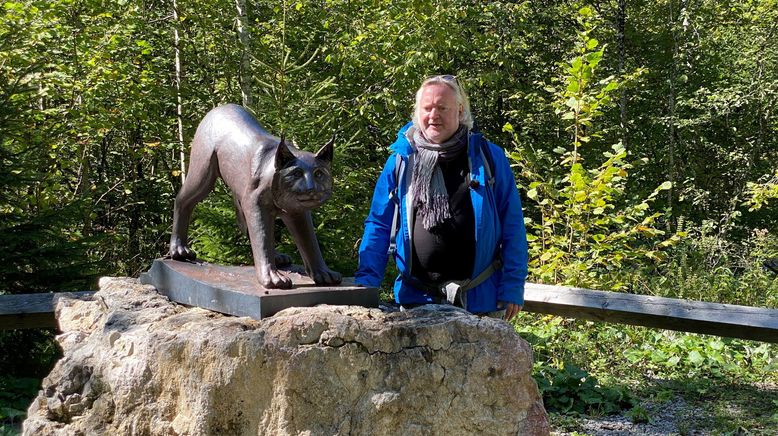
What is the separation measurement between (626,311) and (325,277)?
3047 mm

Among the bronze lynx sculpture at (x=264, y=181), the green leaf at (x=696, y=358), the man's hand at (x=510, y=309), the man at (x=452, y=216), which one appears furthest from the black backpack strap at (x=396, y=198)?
the green leaf at (x=696, y=358)

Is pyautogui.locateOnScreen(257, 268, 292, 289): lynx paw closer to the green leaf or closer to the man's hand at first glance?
the man's hand

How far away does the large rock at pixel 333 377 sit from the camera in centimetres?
239

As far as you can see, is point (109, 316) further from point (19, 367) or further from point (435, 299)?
point (19, 367)

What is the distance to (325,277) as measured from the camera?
2848 millimetres

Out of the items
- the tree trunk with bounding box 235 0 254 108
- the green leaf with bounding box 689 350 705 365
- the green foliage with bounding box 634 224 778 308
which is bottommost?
the green leaf with bounding box 689 350 705 365

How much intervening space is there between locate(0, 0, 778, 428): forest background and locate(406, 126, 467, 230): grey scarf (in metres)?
2.38

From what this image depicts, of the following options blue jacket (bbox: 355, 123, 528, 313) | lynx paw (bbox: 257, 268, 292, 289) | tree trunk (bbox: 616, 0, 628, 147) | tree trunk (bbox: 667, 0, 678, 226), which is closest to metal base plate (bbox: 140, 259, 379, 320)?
lynx paw (bbox: 257, 268, 292, 289)

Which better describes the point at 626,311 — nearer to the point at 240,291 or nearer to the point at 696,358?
the point at 696,358

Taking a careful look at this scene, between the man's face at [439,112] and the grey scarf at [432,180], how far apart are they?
35mm

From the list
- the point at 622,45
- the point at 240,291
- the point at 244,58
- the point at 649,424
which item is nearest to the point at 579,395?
the point at 649,424

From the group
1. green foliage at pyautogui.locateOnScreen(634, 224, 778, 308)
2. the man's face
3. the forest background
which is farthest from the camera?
green foliage at pyautogui.locateOnScreen(634, 224, 778, 308)

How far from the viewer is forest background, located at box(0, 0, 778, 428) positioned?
218 inches

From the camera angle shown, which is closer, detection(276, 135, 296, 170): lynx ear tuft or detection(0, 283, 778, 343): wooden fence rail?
detection(276, 135, 296, 170): lynx ear tuft
